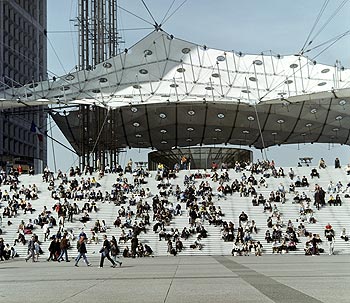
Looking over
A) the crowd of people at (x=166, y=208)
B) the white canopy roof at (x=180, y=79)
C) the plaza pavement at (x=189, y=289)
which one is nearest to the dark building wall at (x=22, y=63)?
the white canopy roof at (x=180, y=79)

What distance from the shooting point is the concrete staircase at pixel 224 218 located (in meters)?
39.8

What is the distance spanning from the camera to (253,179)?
50188mm

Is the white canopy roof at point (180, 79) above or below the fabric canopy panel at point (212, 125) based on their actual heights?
above

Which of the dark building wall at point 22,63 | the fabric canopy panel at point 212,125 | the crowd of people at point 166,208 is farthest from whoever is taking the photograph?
the dark building wall at point 22,63

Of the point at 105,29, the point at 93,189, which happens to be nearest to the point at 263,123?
the point at 105,29

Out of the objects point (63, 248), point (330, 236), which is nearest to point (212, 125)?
point (330, 236)

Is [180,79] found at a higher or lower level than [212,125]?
higher

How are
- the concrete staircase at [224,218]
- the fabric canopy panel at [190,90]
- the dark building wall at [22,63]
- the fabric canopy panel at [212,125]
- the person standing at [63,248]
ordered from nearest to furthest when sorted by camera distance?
the person standing at [63,248]
the concrete staircase at [224,218]
the fabric canopy panel at [190,90]
the fabric canopy panel at [212,125]
the dark building wall at [22,63]

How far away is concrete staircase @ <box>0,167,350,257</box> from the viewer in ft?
130

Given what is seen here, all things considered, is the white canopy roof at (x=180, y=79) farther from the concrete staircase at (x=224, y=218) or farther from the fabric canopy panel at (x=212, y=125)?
the concrete staircase at (x=224, y=218)

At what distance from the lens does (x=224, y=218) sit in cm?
4425

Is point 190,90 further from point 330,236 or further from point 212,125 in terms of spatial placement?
point 330,236

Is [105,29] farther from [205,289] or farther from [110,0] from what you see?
[205,289]

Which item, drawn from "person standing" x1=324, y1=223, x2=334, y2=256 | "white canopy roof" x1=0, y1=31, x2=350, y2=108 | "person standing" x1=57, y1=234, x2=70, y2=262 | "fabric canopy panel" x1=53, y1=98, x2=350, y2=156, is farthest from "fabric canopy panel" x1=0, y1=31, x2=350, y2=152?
"person standing" x1=57, y1=234, x2=70, y2=262
